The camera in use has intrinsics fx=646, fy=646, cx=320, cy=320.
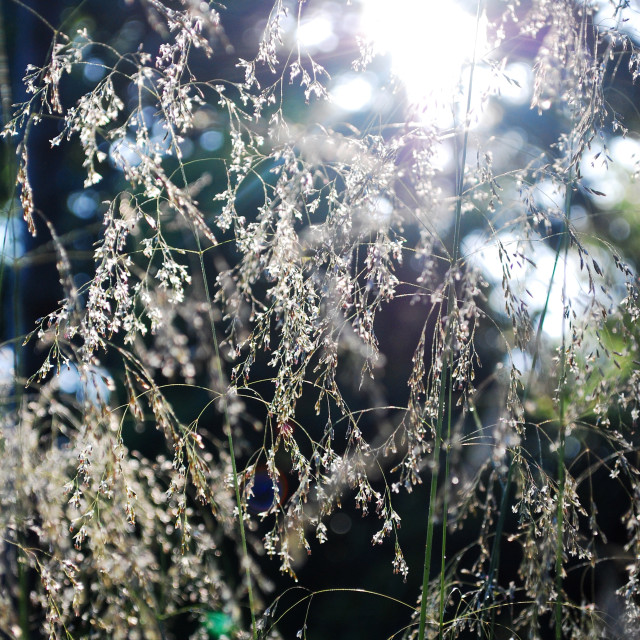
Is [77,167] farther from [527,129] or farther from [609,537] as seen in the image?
[609,537]

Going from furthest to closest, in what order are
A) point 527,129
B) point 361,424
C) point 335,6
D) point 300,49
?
1. point 527,129
2. point 361,424
3. point 335,6
4. point 300,49

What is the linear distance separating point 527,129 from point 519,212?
209 inches

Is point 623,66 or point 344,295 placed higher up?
point 623,66

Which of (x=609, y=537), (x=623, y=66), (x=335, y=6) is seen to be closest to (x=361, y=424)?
(x=609, y=537)

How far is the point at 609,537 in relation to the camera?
181 inches

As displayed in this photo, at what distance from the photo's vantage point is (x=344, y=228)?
1182 mm

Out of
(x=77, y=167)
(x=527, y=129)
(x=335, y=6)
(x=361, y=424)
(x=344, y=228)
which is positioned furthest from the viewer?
(x=527, y=129)

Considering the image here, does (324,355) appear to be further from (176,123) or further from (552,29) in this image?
(552,29)

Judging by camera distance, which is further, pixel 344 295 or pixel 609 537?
pixel 609 537

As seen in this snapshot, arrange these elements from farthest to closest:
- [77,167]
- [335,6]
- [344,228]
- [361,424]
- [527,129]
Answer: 1. [527,129]
2. [77,167]
3. [361,424]
4. [335,6]
5. [344,228]

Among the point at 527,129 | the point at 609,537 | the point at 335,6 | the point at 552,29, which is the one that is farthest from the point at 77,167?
the point at 609,537

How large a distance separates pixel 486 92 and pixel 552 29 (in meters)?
0.20

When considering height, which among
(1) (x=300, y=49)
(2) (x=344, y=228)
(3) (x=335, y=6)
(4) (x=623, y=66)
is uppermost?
(4) (x=623, y=66)

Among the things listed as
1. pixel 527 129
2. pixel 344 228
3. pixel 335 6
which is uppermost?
pixel 527 129
